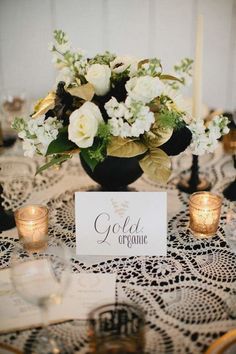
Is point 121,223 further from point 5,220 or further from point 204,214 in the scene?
point 5,220

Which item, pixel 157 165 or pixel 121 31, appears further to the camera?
pixel 121 31

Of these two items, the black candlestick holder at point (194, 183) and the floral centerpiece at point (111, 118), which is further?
the black candlestick holder at point (194, 183)

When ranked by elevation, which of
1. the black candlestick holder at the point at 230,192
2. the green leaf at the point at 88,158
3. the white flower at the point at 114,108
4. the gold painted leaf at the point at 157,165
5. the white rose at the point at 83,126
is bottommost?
the black candlestick holder at the point at 230,192

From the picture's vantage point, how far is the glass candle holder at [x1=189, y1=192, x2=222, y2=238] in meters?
1.25

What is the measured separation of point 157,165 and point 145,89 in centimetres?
19

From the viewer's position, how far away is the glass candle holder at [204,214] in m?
1.25

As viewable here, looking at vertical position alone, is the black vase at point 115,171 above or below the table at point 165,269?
above

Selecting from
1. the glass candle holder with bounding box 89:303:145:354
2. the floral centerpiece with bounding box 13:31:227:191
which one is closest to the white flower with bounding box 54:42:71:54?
the floral centerpiece with bounding box 13:31:227:191

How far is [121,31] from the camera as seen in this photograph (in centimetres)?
223

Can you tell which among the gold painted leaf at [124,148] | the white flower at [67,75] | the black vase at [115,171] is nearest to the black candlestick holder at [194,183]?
the black vase at [115,171]

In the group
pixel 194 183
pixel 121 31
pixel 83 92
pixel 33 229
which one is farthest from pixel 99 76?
pixel 121 31

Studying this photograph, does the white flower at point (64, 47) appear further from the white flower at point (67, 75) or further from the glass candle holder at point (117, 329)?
the glass candle holder at point (117, 329)

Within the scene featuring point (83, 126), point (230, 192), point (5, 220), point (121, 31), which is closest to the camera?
point (83, 126)

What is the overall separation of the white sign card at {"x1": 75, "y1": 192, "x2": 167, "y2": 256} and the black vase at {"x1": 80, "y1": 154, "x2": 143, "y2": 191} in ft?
0.37
